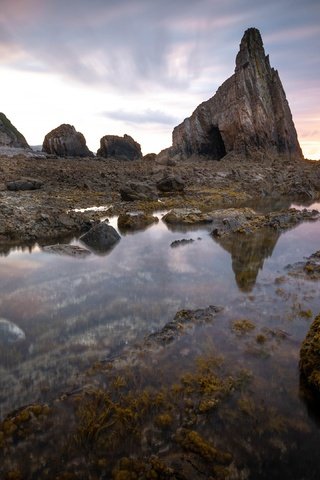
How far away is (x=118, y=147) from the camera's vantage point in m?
88.1

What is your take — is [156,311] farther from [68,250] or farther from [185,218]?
[185,218]

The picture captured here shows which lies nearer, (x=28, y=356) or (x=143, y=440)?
(x=143, y=440)

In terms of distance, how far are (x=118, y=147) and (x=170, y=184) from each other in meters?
47.7

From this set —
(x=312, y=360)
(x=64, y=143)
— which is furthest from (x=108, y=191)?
(x=64, y=143)

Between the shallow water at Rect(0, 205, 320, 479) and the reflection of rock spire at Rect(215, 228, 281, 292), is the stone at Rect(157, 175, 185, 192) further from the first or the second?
the shallow water at Rect(0, 205, 320, 479)

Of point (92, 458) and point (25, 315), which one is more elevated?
point (25, 315)

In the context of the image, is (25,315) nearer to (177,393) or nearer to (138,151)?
(177,393)

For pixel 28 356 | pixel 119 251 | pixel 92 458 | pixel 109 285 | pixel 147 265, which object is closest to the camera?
pixel 92 458

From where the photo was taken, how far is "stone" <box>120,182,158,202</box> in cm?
3731

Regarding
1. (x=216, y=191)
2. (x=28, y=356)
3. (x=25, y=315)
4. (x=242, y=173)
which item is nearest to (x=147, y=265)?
(x=25, y=315)

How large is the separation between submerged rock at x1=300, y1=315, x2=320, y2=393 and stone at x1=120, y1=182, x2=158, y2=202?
30.4 m

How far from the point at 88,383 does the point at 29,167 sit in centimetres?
4426

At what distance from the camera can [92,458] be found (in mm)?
6004

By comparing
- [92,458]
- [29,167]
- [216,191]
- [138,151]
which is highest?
[138,151]
